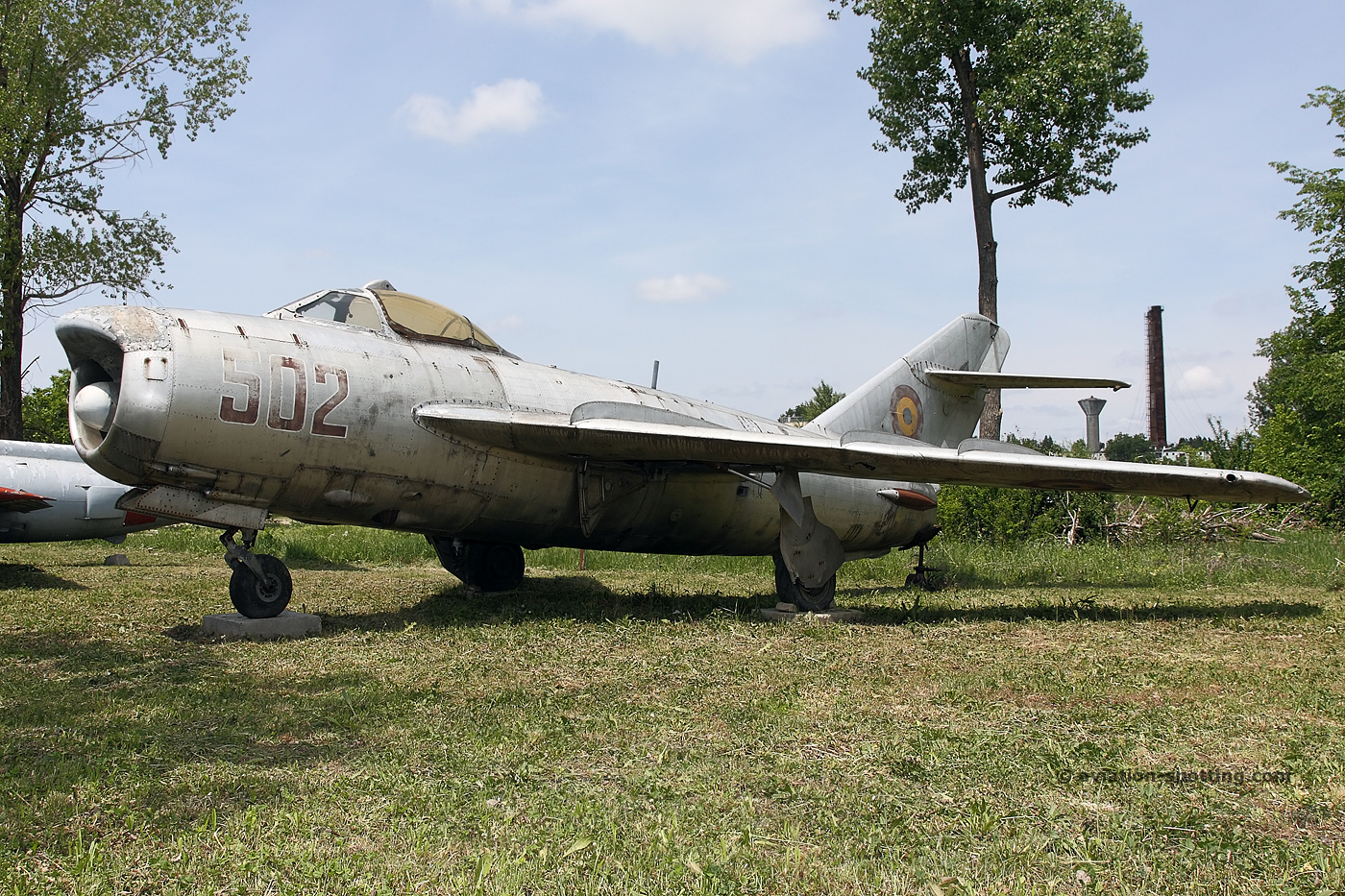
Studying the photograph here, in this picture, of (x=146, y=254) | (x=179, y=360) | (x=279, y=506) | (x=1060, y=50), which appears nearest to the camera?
(x=179, y=360)

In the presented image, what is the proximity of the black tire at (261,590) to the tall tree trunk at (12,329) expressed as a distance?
17.5m

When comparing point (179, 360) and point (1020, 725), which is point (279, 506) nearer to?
point (179, 360)

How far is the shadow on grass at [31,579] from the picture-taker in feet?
38.9

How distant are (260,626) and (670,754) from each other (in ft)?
15.6

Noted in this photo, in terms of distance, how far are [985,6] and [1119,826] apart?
71.3 feet

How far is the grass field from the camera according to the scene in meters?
3.21

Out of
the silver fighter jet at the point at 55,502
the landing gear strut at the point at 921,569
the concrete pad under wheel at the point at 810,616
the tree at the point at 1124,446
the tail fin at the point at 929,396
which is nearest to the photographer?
the concrete pad under wheel at the point at 810,616

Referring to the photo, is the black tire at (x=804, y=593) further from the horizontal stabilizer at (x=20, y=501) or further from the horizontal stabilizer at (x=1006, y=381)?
the horizontal stabilizer at (x=20, y=501)

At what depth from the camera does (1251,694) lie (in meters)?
5.92

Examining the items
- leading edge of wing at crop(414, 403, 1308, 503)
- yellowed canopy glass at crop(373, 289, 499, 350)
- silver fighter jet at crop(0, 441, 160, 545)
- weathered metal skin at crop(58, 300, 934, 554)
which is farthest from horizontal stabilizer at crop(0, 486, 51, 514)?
leading edge of wing at crop(414, 403, 1308, 503)

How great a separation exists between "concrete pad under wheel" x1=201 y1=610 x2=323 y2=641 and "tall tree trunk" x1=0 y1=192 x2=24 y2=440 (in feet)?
57.7

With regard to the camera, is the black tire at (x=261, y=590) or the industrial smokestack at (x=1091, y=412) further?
the industrial smokestack at (x=1091, y=412)

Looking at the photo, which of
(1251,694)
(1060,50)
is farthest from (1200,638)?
(1060,50)

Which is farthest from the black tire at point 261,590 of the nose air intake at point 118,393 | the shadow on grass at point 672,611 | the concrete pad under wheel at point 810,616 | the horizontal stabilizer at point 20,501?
the horizontal stabilizer at point 20,501
